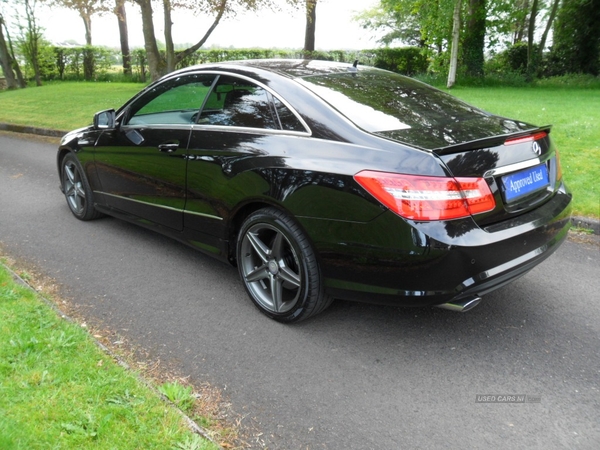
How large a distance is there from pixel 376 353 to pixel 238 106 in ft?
6.37

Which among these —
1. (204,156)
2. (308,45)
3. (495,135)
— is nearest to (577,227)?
(495,135)

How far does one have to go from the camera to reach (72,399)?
8.49ft

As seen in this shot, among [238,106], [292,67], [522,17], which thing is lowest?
[238,106]

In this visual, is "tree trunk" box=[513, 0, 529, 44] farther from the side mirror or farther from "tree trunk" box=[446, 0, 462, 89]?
the side mirror

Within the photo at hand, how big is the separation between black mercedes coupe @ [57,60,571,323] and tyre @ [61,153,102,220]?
1365mm

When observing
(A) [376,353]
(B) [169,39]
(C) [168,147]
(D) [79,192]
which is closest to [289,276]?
(A) [376,353]

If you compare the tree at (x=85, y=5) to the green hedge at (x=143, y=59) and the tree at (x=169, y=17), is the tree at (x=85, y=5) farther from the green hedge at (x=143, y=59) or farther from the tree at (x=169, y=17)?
the green hedge at (x=143, y=59)

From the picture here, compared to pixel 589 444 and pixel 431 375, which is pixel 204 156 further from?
pixel 589 444

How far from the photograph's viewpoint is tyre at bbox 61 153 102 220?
5.57 m

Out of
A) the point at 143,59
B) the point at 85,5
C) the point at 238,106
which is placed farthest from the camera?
the point at 143,59

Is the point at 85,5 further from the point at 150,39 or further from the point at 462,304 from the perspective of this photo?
the point at 462,304

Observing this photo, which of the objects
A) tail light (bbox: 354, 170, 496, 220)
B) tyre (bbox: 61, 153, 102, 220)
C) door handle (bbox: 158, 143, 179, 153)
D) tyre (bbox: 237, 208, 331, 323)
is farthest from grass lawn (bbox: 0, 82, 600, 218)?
tyre (bbox: 61, 153, 102, 220)

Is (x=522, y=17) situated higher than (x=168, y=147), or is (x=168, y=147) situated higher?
(x=522, y=17)

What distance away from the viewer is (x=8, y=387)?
2.65 m
